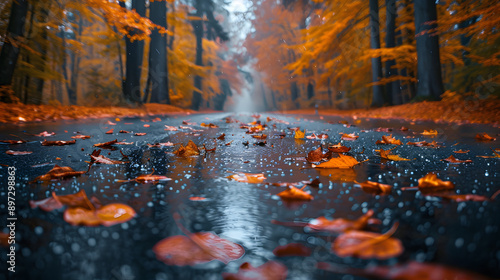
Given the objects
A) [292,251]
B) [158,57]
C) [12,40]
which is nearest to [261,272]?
[292,251]

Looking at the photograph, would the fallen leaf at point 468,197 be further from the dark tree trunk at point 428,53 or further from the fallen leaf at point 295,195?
the dark tree trunk at point 428,53

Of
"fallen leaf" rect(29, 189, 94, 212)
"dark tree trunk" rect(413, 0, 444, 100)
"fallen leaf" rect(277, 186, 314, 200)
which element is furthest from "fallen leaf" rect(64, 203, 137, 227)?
"dark tree trunk" rect(413, 0, 444, 100)

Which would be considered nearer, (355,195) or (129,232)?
(129,232)

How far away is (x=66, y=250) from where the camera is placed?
82cm

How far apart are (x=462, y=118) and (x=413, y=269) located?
788cm

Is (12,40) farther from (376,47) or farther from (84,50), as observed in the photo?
(376,47)

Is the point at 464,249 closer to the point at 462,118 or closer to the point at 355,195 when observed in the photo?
the point at 355,195

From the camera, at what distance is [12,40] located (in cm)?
774

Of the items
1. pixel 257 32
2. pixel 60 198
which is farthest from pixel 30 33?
pixel 257 32

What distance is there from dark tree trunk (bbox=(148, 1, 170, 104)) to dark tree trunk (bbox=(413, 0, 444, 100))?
38.2 ft

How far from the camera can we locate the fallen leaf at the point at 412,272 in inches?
26.8

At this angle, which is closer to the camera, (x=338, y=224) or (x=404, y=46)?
(x=338, y=224)

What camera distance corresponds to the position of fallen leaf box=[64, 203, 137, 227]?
40.7 inches

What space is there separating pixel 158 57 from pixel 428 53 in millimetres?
12222
